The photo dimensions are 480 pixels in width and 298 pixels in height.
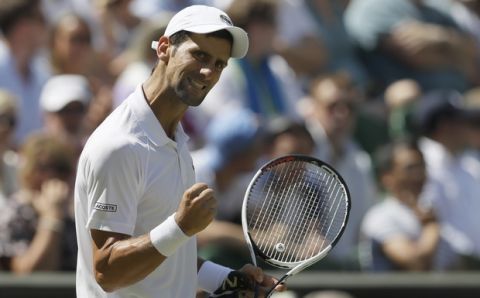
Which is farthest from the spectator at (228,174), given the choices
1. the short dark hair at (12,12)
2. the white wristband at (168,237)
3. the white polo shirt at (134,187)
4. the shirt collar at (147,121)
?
the white wristband at (168,237)

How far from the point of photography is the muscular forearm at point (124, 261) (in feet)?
12.5

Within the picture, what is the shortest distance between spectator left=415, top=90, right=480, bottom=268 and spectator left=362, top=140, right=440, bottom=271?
0.61ft

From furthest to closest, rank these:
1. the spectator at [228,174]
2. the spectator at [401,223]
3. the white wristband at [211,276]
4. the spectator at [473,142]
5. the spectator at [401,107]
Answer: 1. the spectator at [401,107]
2. the spectator at [473,142]
3. the spectator at [401,223]
4. the spectator at [228,174]
5. the white wristband at [211,276]

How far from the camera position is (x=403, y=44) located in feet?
30.5

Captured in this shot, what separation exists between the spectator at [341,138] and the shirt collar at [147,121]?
390cm

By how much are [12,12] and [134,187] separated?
442cm

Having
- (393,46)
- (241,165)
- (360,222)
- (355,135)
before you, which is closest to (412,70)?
(393,46)

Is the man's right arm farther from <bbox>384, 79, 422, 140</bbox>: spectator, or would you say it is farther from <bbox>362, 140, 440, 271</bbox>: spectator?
<bbox>384, 79, 422, 140</bbox>: spectator

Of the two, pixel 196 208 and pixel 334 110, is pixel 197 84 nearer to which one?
pixel 196 208

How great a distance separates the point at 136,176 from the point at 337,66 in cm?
547

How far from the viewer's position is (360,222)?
7926mm

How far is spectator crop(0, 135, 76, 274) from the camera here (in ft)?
22.2

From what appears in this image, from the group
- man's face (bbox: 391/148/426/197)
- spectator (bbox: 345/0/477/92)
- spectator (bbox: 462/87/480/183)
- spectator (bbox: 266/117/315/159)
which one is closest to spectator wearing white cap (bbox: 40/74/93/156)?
spectator (bbox: 266/117/315/159)

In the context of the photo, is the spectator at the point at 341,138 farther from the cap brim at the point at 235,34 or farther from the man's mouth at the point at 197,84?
the man's mouth at the point at 197,84
